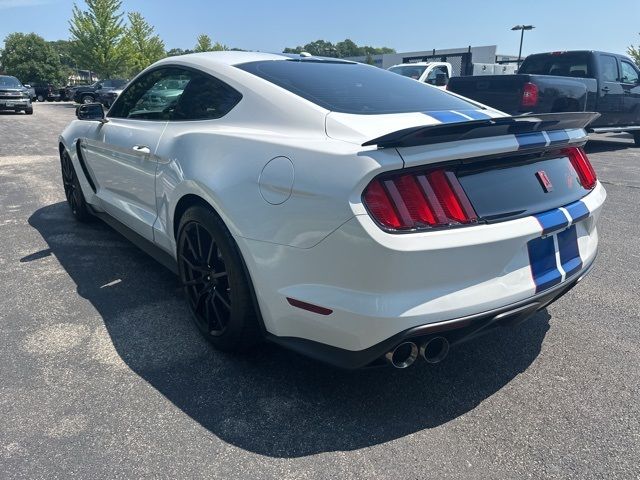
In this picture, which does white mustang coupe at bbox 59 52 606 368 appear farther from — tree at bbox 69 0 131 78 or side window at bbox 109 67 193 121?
tree at bbox 69 0 131 78

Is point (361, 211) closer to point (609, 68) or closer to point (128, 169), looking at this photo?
point (128, 169)

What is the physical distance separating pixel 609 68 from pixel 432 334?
35.7 feet

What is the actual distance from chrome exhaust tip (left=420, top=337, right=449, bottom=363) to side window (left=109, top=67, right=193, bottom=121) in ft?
6.87

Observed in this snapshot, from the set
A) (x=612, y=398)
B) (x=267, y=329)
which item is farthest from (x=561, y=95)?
(x=267, y=329)

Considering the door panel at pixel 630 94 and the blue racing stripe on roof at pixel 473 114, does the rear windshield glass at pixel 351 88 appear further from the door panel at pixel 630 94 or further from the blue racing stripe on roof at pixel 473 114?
the door panel at pixel 630 94

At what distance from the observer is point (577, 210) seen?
7.90 feet

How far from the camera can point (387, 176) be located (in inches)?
75.2

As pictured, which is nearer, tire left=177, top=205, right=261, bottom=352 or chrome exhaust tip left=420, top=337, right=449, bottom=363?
chrome exhaust tip left=420, top=337, right=449, bottom=363

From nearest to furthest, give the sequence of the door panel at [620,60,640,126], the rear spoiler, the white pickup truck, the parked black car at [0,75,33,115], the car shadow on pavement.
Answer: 1. the rear spoiler
2. the car shadow on pavement
3. the door panel at [620,60,640,126]
4. the white pickup truck
5. the parked black car at [0,75,33,115]

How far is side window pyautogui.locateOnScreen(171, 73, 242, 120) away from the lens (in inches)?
108

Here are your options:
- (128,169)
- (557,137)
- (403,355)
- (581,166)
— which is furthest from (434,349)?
(128,169)

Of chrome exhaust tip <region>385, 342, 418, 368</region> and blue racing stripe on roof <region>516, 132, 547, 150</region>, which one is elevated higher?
blue racing stripe on roof <region>516, 132, 547, 150</region>

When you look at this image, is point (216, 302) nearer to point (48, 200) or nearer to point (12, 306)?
point (12, 306)

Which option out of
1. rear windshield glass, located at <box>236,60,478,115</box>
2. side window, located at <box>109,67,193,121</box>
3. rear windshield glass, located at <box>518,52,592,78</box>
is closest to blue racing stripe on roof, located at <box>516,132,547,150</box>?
rear windshield glass, located at <box>236,60,478,115</box>
